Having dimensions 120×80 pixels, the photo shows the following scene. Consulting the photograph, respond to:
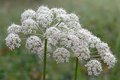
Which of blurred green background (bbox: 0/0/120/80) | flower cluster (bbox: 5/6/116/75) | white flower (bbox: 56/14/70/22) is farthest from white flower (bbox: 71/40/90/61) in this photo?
blurred green background (bbox: 0/0/120/80)

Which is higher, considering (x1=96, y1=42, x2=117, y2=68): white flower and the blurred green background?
the blurred green background

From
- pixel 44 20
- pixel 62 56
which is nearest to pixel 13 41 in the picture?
pixel 44 20

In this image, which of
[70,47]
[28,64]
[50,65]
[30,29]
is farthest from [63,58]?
[50,65]

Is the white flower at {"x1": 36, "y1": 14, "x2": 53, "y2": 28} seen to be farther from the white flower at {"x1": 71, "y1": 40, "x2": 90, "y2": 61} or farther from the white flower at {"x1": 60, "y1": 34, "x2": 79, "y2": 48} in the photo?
the white flower at {"x1": 71, "y1": 40, "x2": 90, "y2": 61}

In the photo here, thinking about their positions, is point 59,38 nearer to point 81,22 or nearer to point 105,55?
point 105,55

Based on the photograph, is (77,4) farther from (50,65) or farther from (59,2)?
(50,65)

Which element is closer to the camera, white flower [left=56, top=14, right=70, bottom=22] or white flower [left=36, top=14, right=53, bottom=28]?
white flower [left=36, top=14, right=53, bottom=28]

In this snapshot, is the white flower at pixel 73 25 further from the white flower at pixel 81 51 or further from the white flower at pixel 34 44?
the white flower at pixel 34 44
